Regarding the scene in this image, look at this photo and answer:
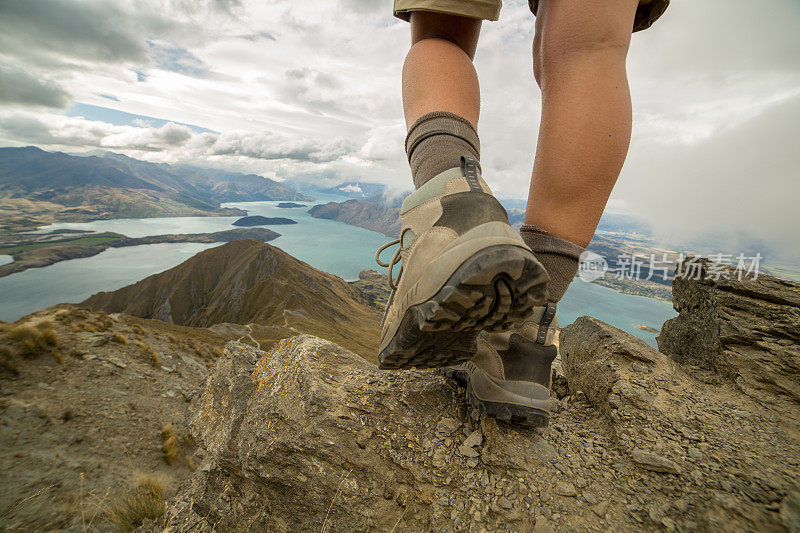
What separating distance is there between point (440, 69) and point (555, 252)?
1.05 m

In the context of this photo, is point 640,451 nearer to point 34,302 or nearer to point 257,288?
point 257,288

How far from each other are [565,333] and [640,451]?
2.10 metres

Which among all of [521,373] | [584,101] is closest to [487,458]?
[521,373]

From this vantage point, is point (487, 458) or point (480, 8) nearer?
point (480, 8)

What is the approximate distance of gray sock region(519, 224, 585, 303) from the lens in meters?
1.40

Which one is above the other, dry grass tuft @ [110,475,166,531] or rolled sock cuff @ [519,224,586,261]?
rolled sock cuff @ [519,224,586,261]

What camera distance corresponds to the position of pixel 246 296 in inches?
3221

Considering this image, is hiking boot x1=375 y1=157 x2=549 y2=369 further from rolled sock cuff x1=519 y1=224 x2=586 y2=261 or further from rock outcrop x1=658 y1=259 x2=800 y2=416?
rock outcrop x1=658 y1=259 x2=800 y2=416

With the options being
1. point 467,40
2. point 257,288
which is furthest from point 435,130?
point 257,288

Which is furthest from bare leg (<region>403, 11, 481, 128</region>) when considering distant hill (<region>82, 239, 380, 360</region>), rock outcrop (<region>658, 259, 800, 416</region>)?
distant hill (<region>82, 239, 380, 360</region>)

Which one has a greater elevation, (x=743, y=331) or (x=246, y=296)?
(x=743, y=331)

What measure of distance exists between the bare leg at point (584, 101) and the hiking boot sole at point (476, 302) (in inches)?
19.7

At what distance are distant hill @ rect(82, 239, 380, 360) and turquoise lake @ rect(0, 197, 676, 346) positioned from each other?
21553mm

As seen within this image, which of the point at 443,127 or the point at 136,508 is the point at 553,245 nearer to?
the point at 443,127
